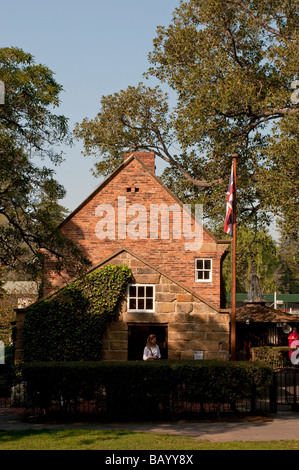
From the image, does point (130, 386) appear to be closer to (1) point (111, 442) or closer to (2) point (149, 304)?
(1) point (111, 442)

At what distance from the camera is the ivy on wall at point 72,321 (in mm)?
19219

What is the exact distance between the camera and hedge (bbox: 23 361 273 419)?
1550 centimetres

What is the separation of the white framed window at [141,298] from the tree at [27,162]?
11.8ft

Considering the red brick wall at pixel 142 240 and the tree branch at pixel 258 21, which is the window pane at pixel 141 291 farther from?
the tree branch at pixel 258 21

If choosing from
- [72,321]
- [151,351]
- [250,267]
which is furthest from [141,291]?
[250,267]

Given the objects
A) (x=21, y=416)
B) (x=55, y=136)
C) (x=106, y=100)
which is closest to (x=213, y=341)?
(x=21, y=416)

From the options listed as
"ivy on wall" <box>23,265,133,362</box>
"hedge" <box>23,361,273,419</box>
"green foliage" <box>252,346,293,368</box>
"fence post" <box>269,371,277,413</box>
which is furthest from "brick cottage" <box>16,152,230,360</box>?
"hedge" <box>23,361,273,419</box>

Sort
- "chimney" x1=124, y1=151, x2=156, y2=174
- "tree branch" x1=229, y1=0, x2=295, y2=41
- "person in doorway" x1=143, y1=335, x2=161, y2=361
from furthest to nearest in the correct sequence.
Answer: "tree branch" x1=229, y1=0, x2=295, y2=41 < "chimney" x1=124, y1=151, x2=156, y2=174 < "person in doorway" x1=143, y1=335, x2=161, y2=361

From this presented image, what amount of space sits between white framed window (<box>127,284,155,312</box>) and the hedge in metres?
4.65

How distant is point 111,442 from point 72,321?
8.23 meters

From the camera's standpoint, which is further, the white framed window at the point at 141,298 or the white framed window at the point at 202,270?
the white framed window at the point at 202,270

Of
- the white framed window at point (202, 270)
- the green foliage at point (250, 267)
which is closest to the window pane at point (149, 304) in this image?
the white framed window at point (202, 270)

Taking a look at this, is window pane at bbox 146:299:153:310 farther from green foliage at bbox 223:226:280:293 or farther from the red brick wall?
green foliage at bbox 223:226:280:293
